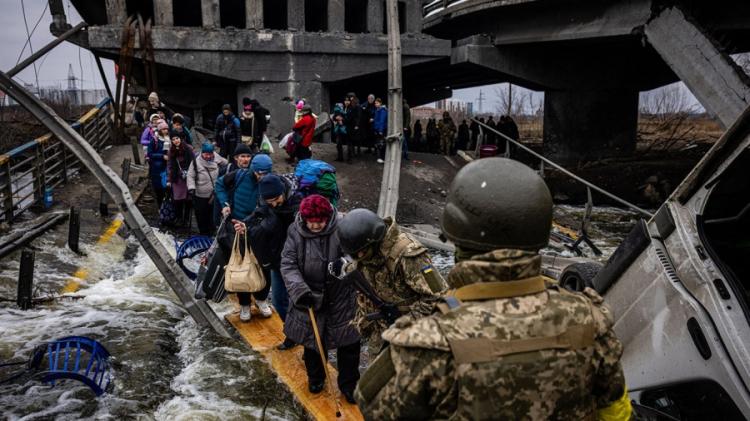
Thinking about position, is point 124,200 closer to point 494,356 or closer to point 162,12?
point 494,356

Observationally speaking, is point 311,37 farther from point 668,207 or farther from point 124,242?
point 668,207

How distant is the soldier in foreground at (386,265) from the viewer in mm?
3238

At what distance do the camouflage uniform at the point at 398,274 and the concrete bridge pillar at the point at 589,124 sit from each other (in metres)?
15.6

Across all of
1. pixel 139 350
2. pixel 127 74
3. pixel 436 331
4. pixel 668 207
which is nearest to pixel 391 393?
pixel 436 331

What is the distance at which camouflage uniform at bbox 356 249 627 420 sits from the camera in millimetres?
1562

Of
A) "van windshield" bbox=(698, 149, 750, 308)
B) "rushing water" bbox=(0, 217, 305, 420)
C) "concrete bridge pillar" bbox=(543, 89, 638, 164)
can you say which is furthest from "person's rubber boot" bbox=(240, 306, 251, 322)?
"concrete bridge pillar" bbox=(543, 89, 638, 164)

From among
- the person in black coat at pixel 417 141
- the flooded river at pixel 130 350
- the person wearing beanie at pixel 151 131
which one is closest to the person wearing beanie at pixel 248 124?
the person wearing beanie at pixel 151 131

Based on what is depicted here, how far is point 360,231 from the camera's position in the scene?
3223 millimetres

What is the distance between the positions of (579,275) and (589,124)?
14.5 m

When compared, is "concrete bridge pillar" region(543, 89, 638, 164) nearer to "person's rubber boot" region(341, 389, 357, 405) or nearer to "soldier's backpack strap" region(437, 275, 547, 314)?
"person's rubber boot" region(341, 389, 357, 405)

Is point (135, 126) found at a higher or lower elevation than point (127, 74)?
lower

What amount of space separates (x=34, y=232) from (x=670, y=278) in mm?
7732

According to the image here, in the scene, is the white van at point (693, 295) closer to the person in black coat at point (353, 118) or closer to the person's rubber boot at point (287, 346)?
the person's rubber boot at point (287, 346)

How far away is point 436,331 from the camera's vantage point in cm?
158
